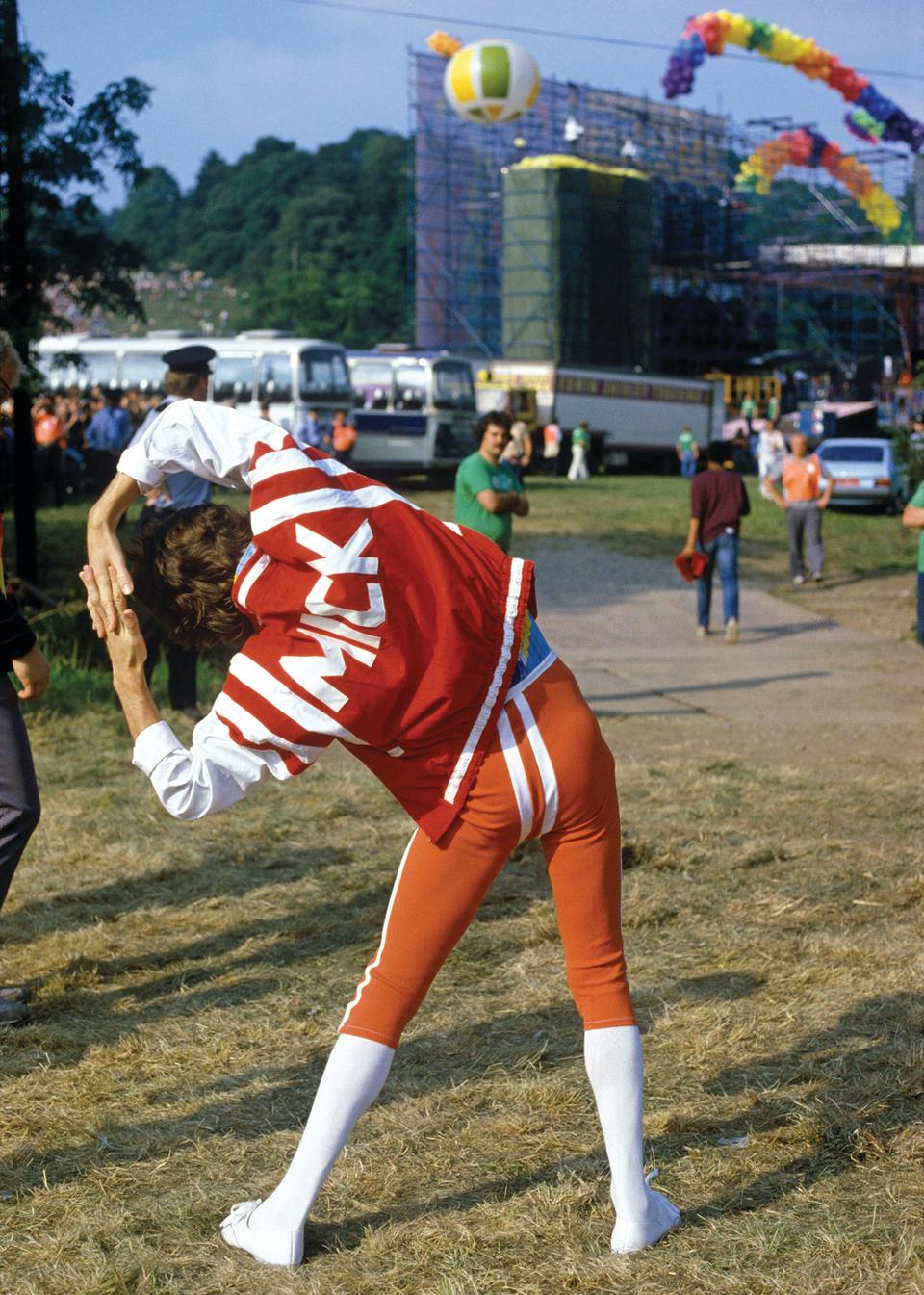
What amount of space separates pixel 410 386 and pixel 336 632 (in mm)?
30350

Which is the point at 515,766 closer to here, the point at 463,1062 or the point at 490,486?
the point at 463,1062

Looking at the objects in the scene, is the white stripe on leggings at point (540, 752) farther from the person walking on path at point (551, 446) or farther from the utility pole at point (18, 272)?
the person walking on path at point (551, 446)

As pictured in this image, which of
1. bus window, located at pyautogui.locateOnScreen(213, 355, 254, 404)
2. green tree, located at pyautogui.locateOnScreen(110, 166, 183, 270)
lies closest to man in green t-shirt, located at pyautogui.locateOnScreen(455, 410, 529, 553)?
bus window, located at pyautogui.locateOnScreen(213, 355, 254, 404)

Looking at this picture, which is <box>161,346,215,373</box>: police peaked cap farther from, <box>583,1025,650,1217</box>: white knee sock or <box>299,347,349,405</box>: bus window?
<box>299,347,349,405</box>: bus window

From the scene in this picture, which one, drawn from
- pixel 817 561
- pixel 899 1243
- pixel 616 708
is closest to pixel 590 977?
pixel 899 1243

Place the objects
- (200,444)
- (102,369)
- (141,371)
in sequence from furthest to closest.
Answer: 1. (102,369)
2. (141,371)
3. (200,444)

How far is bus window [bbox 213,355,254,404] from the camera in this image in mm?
31016

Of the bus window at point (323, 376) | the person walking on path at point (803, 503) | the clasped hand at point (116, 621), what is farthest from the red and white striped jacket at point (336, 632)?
the bus window at point (323, 376)

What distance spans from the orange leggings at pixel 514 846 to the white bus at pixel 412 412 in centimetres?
2879

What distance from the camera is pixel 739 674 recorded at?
11.7m

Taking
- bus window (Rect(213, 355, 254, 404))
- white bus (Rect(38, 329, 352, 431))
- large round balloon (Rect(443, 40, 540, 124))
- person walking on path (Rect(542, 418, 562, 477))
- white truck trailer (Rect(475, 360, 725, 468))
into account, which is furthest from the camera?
white truck trailer (Rect(475, 360, 725, 468))

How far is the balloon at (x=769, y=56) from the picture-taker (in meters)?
27.3

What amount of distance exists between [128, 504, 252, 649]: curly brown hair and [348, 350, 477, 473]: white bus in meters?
28.8

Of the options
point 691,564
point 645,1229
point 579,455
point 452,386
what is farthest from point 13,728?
point 579,455
